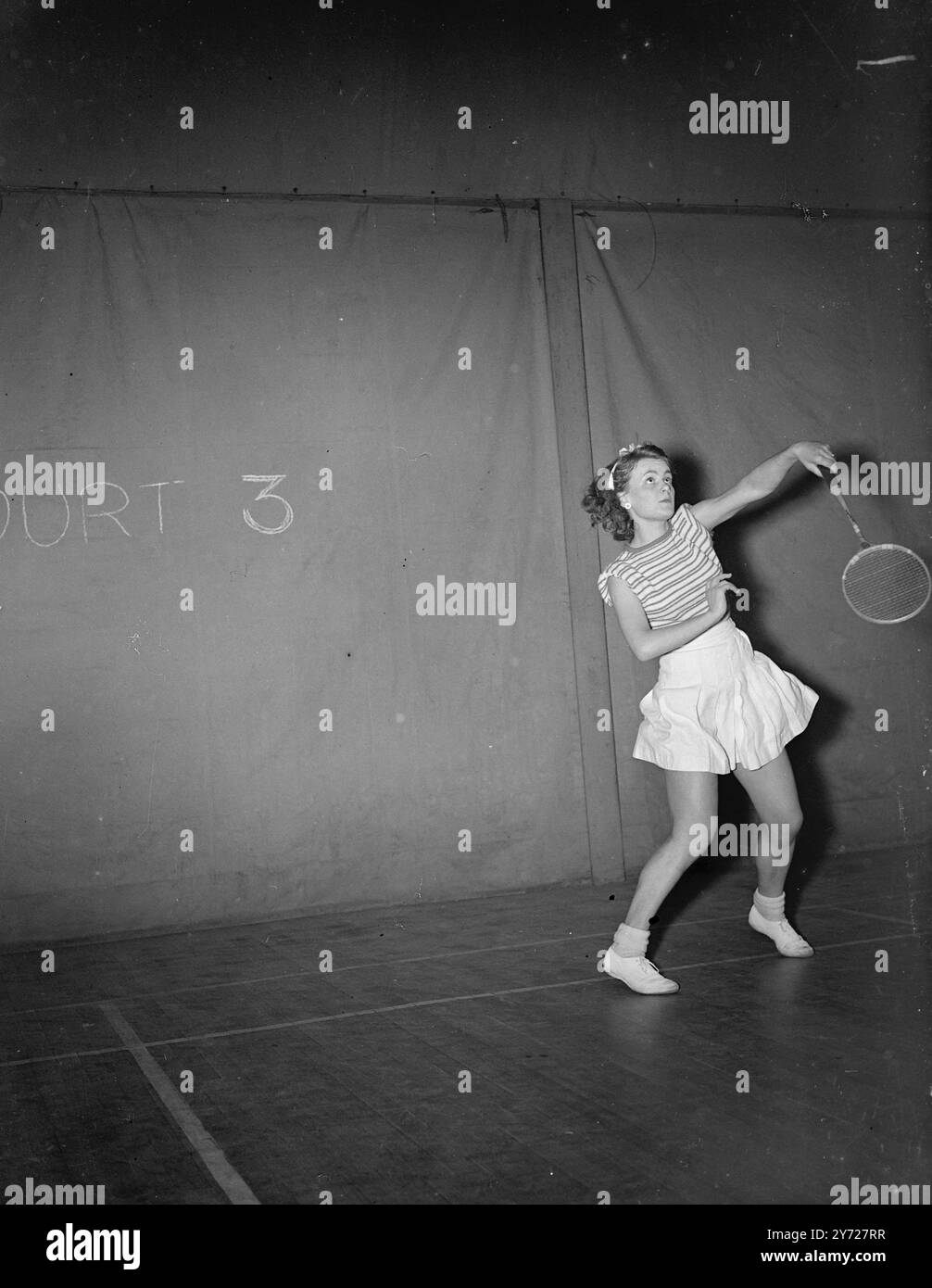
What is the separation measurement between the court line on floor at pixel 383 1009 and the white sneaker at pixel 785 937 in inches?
2.3

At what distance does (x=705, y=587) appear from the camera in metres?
4.08

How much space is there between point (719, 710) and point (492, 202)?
9.62 feet

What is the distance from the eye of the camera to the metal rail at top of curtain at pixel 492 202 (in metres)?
5.33

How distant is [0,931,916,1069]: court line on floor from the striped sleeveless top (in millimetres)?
1160

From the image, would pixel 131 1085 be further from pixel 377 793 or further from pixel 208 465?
pixel 208 465

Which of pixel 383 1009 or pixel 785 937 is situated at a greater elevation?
pixel 785 937

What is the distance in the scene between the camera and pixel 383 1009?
4012 mm

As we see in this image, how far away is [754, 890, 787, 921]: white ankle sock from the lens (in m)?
4.28
